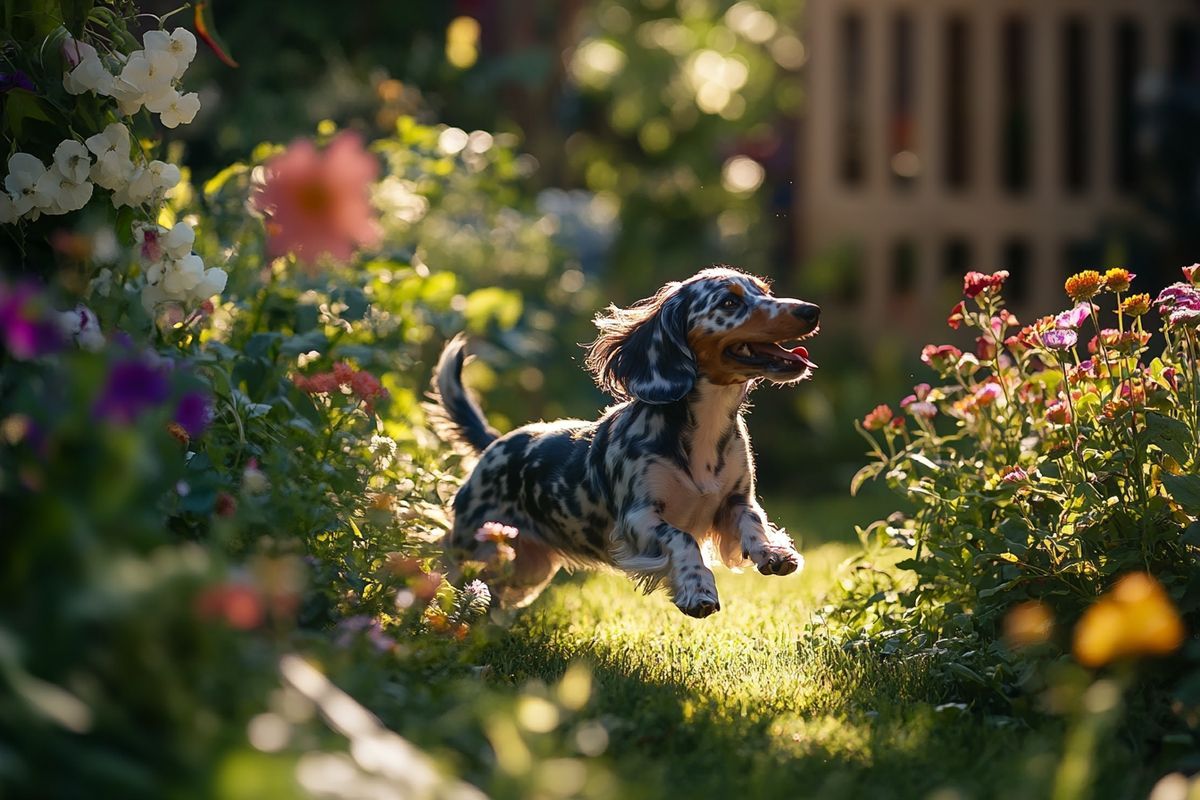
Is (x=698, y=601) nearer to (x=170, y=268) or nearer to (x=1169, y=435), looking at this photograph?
(x=1169, y=435)

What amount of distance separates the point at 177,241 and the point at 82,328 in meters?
0.59

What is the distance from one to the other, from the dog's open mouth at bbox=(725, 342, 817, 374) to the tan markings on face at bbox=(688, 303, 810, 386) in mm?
22

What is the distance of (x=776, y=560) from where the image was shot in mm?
3768

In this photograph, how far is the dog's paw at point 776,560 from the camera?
148 inches

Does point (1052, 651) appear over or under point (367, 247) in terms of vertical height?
under

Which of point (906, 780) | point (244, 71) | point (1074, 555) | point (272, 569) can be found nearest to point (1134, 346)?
point (1074, 555)

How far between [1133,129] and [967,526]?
8.05 meters

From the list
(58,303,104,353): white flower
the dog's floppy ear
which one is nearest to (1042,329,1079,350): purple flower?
the dog's floppy ear

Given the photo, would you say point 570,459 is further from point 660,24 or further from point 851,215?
point 660,24

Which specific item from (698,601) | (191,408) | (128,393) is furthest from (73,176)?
(698,601)

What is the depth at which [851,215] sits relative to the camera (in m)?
10.4

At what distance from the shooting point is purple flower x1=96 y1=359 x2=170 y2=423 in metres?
2.02

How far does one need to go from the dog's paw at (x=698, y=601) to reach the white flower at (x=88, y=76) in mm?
1819

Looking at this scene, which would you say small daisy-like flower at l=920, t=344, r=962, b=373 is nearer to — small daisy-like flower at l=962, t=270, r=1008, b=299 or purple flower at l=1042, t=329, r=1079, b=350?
small daisy-like flower at l=962, t=270, r=1008, b=299
